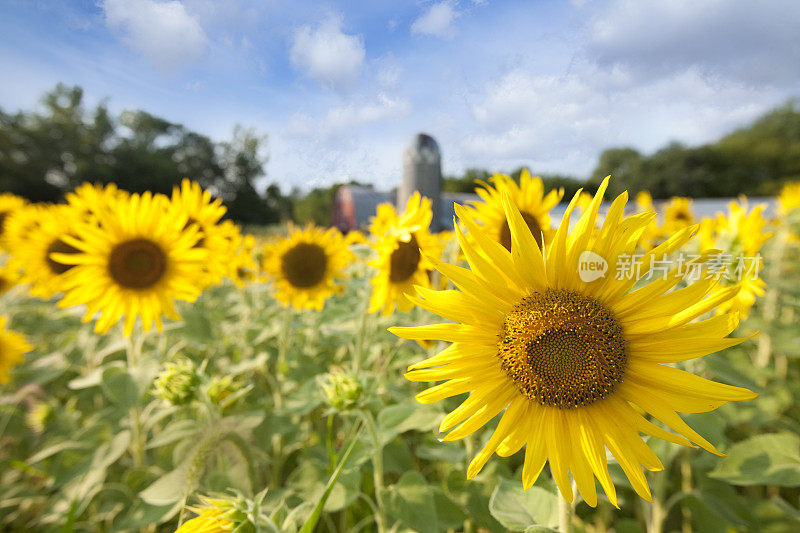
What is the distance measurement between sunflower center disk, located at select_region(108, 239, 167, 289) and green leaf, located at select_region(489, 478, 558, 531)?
1776 mm

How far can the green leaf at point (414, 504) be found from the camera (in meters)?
1.04

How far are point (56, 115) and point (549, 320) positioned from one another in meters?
33.5

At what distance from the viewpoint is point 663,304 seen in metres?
0.76

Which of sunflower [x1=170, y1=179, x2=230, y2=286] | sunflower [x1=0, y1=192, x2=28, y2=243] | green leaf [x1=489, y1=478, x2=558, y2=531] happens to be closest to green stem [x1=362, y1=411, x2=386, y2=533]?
green leaf [x1=489, y1=478, x2=558, y2=531]

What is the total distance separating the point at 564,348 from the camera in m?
0.80

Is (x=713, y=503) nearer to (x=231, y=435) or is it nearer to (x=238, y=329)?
(x=231, y=435)

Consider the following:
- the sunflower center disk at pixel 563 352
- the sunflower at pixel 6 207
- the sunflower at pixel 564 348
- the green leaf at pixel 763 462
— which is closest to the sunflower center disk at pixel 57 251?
the sunflower at pixel 6 207

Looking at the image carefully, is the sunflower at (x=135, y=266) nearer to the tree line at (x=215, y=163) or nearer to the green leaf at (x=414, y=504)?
the green leaf at (x=414, y=504)

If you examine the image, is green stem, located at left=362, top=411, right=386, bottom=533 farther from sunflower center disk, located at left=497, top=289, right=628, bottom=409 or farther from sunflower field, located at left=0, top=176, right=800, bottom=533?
sunflower center disk, located at left=497, top=289, right=628, bottom=409

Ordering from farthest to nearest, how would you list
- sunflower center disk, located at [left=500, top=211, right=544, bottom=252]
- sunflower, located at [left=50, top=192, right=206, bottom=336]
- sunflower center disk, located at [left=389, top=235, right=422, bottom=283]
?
sunflower, located at [left=50, top=192, right=206, bottom=336] → sunflower center disk, located at [left=389, top=235, right=422, bottom=283] → sunflower center disk, located at [left=500, top=211, right=544, bottom=252]

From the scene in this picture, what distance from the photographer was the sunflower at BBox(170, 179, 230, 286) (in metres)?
2.19

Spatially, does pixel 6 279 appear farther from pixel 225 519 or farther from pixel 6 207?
pixel 225 519

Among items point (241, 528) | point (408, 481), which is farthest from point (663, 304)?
point (241, 528)

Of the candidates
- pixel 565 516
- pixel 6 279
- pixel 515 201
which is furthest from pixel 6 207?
pixel 565 516
